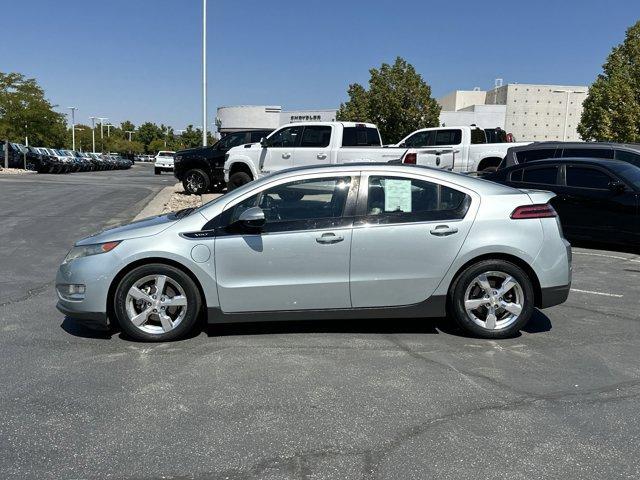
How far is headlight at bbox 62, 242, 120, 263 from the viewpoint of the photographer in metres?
4.96

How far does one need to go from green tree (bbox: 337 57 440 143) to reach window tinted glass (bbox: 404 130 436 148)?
21.6 m

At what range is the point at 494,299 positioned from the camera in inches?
201

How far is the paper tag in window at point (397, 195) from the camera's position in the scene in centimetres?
514

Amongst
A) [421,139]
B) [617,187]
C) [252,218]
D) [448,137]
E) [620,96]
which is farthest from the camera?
[620,96]

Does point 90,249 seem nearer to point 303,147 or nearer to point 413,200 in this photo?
point 413,200

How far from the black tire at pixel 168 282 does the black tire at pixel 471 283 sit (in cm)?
225

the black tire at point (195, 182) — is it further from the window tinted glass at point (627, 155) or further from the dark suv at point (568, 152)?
the window tinted glass at point (627, 155)

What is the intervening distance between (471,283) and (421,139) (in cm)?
1328

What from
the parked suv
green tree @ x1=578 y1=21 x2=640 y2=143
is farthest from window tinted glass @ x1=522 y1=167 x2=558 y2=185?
the parked suv

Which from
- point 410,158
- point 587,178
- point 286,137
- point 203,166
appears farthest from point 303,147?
point 587,178

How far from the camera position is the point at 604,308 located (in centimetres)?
631

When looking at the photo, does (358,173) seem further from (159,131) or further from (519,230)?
(159,131)

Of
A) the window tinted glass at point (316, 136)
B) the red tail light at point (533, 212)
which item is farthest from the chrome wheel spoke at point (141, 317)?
the window tinted glass at point (316, 136)

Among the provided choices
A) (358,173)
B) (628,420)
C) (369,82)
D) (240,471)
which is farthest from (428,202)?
(369,82)
